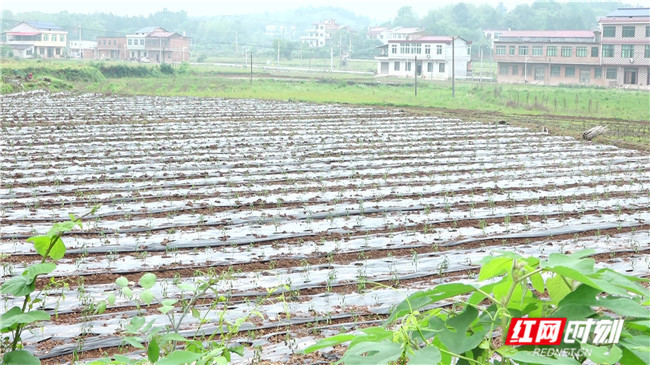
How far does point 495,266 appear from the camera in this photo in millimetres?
1365

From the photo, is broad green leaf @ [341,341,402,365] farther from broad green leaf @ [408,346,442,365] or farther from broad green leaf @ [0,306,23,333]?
broad green leaf @ [0,306,23,333]

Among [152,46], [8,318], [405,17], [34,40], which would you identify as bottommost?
[8,318]

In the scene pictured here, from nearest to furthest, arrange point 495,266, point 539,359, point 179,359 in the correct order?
1. point 539,359
2. point 495,266
3. point 179,359

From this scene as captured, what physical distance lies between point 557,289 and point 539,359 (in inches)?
8.7

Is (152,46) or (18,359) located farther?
(152,46)

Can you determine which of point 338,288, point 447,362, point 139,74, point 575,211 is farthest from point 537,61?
point 447,362

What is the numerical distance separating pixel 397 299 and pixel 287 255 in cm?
162

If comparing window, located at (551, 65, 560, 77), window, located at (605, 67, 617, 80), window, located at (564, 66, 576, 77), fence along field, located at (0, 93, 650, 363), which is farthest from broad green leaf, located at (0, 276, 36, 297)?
window, located at (551, 65, 560, 77)

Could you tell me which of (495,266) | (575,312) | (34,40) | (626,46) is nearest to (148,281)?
(495,266)

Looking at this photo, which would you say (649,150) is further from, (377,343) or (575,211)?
(377,343)

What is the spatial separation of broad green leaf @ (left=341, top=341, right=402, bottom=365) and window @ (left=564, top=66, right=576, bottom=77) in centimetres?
5586

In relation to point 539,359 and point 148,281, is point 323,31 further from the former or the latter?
point 539,359

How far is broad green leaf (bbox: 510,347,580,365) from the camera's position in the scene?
1163mm

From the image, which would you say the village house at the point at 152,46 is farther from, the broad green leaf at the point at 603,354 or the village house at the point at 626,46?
the broad green leaf at the point at 603,354
